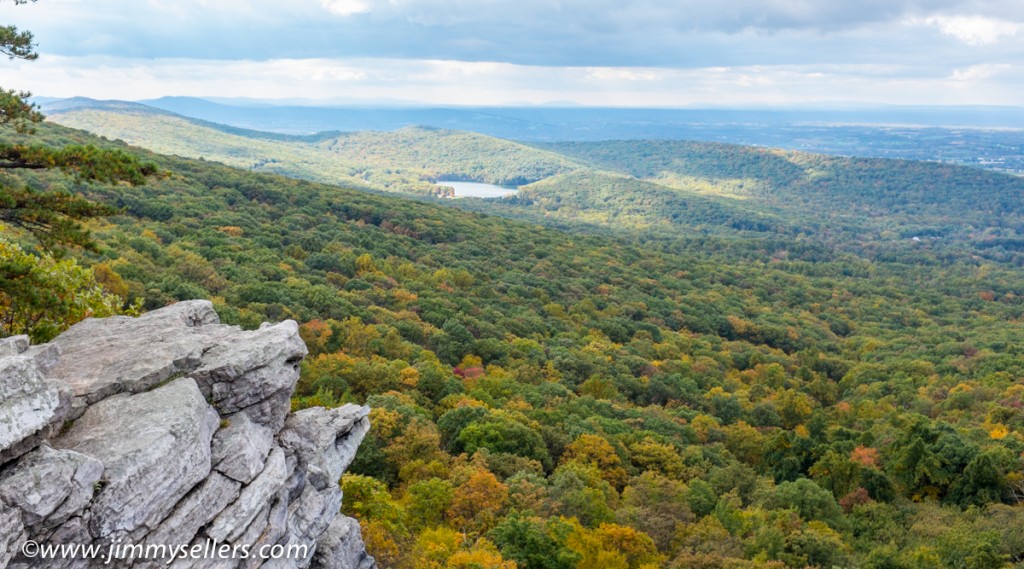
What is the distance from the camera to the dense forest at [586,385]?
28.3 meters

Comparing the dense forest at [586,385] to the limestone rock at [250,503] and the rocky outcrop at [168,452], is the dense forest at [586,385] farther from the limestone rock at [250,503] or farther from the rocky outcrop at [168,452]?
the limestone rock at [250,503]

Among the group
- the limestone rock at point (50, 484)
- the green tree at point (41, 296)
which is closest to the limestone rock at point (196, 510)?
the limestone rock at point (50, 484)

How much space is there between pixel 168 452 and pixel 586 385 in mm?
47703

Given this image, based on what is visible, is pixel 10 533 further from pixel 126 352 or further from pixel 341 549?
pixel 341 549

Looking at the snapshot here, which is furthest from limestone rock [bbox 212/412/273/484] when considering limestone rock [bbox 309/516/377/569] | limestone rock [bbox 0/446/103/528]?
limestone rock [bbox 309/516/377/569]

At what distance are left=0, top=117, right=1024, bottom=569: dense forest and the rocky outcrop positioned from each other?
5.05 meters

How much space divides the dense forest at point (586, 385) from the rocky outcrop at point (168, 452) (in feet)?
16.6

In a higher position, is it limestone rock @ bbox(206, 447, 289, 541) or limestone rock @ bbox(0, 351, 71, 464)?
limestone rock @ bbox(0, 351, 71, 464)

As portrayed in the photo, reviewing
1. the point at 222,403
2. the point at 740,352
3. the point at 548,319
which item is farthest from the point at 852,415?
the point at 222,403

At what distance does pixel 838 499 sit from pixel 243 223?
241 ft

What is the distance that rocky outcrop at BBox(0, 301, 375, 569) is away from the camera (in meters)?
10.6

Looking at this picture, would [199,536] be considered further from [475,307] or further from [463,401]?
[475,307]

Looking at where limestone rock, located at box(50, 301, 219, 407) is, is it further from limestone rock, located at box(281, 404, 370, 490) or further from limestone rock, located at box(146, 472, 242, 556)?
limestone rock, located at box(281, 404, 370, 490)

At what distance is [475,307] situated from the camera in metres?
76.1
